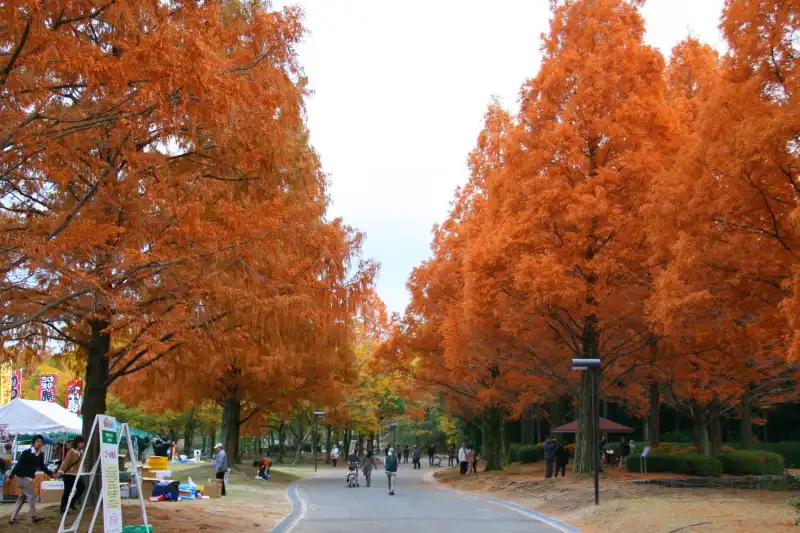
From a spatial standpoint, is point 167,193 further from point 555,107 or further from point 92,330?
point 555,107

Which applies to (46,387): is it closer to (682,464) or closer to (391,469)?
(391,469)

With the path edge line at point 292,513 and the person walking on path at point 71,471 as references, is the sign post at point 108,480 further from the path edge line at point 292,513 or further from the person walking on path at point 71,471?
the path edge line at point 292,513

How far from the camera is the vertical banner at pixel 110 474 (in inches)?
416

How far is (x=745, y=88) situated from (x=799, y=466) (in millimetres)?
31781

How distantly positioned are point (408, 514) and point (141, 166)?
418 inches

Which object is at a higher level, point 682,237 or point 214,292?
point 682,237

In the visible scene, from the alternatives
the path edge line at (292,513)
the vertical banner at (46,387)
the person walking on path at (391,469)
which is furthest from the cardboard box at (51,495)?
the vertical banner at (46,387)

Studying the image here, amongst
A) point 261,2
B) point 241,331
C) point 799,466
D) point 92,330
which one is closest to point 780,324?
point 241,331

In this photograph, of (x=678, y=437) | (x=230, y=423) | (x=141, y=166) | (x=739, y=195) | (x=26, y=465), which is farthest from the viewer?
(x=678, y=437)

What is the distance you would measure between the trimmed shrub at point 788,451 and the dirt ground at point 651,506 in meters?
20.1

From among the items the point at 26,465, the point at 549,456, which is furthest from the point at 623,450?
the point at 26,465

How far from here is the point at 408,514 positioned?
58.3ft

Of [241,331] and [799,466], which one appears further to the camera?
[799,466]

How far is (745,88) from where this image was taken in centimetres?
1523
